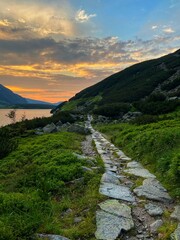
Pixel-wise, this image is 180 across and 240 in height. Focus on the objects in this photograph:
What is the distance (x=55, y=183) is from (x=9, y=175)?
3666mm

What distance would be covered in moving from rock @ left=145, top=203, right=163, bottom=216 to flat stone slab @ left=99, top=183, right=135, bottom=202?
60 centimetres

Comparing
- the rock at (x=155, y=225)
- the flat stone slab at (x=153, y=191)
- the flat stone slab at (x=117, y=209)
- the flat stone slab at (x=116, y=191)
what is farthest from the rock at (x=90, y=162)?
the rock at (x=155, y=225)

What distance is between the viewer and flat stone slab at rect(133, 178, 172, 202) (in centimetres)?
890

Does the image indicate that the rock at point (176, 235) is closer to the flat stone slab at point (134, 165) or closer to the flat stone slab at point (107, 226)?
the flat stone slab at point (107, 226)

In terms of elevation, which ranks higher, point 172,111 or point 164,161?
point 172,111

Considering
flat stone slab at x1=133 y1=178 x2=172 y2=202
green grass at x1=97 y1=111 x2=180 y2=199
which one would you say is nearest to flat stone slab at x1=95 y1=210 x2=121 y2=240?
flat stone slab at x1=133 y1=178 x2=172 y2=202

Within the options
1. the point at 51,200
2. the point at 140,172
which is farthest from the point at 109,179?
the point at 51,200

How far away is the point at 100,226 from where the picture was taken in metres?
6.98

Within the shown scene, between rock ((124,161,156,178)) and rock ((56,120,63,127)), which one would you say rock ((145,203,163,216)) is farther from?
rock ((56,120,63,127))

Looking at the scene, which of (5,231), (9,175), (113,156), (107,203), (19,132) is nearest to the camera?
(5,231)

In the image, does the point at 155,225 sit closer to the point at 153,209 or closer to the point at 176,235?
the point at 176,235

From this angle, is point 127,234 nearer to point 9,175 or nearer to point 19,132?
point 9,175

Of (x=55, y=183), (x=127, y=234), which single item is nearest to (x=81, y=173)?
(x=55, y=183)

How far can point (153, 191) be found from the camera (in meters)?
9.33
